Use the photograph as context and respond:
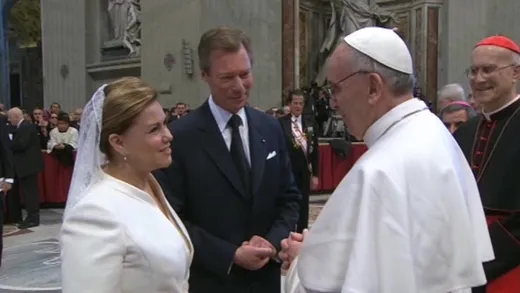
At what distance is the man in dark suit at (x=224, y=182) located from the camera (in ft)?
Result: 9.25

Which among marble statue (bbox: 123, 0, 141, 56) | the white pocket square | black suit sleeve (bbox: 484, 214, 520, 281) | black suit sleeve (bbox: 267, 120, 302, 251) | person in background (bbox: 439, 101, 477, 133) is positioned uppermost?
marble statue (bbox: 123, 0, 141, 56)

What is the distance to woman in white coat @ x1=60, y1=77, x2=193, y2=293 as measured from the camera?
6.57 feet

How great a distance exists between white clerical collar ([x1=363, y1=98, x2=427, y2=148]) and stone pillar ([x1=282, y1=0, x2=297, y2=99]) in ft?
44.7

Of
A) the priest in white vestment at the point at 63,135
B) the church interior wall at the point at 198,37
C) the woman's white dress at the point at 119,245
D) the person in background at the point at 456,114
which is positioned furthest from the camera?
the church interior wall at the point at 198,37

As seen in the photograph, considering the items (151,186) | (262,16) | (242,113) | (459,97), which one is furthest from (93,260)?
(262,16)

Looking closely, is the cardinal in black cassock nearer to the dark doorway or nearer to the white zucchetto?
the white zucchetto

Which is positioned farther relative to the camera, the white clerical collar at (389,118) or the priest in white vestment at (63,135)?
the priest in white vestment at (63,135)

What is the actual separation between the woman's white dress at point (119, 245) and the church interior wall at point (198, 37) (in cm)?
1338

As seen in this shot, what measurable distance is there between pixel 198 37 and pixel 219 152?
1326cm

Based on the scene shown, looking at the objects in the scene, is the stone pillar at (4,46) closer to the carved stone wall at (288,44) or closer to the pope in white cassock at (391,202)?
the carved stone wall at (288,44)

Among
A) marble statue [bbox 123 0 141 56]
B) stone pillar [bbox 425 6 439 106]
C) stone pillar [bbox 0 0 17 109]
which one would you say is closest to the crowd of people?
stone pillar [bbox 425 6 439 106]

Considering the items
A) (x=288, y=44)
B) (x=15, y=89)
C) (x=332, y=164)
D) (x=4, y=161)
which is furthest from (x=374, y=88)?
(x=15, y=89)

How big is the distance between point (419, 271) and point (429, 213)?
0.16 meters

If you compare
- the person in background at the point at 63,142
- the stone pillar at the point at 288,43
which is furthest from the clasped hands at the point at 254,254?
the stone pillar at the point at 288,43
